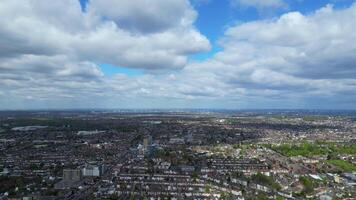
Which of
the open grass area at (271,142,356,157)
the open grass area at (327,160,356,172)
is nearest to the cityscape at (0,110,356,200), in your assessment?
the open grass area at (327,160,356,172)

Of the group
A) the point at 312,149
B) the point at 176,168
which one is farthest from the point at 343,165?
the point at 176,168

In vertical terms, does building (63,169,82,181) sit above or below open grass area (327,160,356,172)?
above

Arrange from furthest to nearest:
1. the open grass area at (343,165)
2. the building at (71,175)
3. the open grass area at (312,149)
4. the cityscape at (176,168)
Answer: the open grass area at (312,149) → the open grass area at (343,165) → the building at (71,175) → the cityscape at (176,168)

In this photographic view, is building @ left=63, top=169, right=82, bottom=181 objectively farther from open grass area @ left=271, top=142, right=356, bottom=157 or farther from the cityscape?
open grass area @ left=271, top=142, right=356, bottom=157

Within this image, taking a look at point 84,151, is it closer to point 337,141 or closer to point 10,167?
point 10,167

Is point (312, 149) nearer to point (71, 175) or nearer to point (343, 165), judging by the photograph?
point (343, 165)

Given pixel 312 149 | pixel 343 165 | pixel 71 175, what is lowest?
pixel 343 165

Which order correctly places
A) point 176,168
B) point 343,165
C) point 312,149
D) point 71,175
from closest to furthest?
point 71,175 → point 176,168 → point 343,165 → point 312,149

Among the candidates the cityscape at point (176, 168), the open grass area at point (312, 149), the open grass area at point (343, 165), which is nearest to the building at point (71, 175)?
the cityscape at point (176, 168)

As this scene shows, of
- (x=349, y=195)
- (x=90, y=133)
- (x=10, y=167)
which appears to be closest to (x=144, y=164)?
(x=10, y=167)

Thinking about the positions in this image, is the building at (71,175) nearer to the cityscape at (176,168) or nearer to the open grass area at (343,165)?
the cityscape at (176,168)

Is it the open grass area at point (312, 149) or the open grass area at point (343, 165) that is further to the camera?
the open grass area at point (312, 149)
